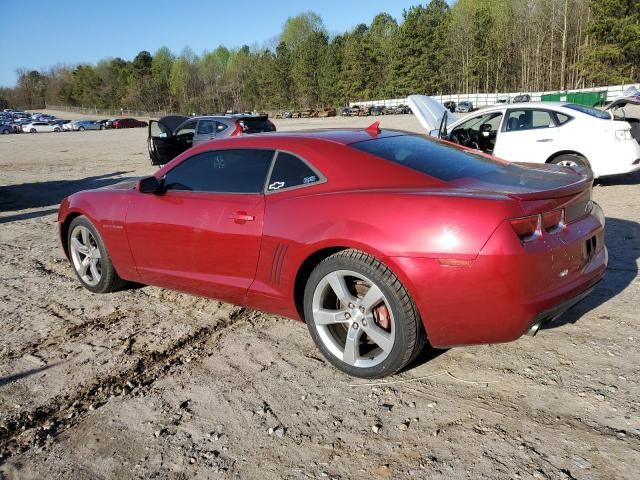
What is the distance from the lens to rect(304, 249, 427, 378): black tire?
2822mm

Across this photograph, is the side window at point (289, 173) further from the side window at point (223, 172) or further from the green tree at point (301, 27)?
the green tree at point (301, 27)

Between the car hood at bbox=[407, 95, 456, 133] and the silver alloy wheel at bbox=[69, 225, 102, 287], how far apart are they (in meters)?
6.53

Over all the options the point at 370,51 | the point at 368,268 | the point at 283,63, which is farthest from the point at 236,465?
the point at 283,63

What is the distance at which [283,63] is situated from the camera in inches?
3738

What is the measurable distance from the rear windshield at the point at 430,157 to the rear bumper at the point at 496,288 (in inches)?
25.6

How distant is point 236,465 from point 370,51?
8702 cm

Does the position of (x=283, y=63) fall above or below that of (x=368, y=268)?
above

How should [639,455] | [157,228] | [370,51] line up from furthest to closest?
[370,51]
[157,228]
[639,455]

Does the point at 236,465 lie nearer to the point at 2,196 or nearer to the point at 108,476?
the point at 108,476

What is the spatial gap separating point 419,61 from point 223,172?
7720 cm

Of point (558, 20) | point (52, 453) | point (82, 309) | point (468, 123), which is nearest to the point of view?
point (52, 453)

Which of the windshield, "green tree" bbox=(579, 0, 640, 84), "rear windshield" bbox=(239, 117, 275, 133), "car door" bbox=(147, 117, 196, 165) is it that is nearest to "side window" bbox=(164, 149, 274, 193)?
the windshield

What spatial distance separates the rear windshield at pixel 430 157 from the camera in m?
3.20

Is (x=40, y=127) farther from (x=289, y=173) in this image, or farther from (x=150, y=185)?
(x=289, y=173)
